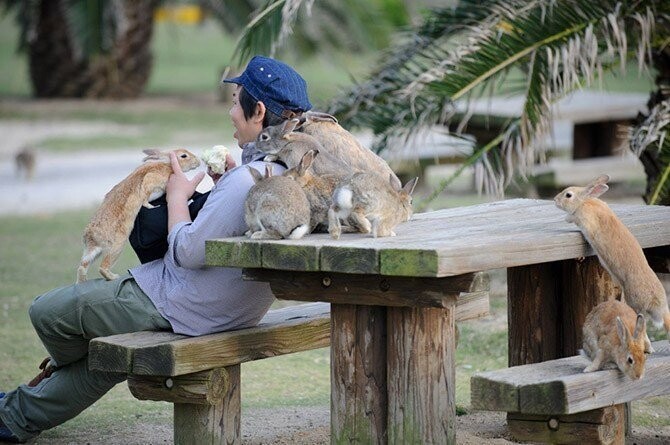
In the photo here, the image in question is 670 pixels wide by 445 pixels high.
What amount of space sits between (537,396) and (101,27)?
11390 mm

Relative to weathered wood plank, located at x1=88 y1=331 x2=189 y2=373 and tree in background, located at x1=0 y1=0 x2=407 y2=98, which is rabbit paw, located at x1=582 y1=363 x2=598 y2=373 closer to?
weathered wood plank, located at x1=88 y1=331 x2=189 y2=373

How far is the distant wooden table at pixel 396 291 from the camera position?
395cm

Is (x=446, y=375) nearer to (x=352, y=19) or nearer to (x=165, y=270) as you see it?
(x=165, y=270)

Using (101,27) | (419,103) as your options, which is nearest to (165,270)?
(419,103)

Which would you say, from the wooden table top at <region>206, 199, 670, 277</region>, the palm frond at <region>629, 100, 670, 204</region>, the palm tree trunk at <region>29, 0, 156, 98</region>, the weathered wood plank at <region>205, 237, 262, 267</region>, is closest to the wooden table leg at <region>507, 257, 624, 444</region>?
the wooden table top at <region>206, 199, 670, 277</region>

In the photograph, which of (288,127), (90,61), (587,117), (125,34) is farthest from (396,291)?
(125,34)

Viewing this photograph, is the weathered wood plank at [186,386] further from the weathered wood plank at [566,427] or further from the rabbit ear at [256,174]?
the weathered wood plank at [566,427]

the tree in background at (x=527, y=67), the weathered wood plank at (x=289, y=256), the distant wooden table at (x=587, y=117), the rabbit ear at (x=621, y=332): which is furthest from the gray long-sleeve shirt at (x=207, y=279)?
the distant wooden table at (x=587, y=117)

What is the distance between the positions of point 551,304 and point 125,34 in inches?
632

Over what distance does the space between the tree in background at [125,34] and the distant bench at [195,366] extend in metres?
10.7

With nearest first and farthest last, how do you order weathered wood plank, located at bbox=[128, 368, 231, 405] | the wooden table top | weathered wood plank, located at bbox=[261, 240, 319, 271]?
the wooden table top
weathered wood plank, located at bbox=[261, 240, 319, 271]
weathered wood plank, located at bbox=[128, 368, 231, 405]

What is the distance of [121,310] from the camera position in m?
4.71

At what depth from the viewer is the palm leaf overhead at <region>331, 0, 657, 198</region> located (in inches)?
275

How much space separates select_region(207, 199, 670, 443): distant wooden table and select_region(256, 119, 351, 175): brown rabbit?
0.37m
